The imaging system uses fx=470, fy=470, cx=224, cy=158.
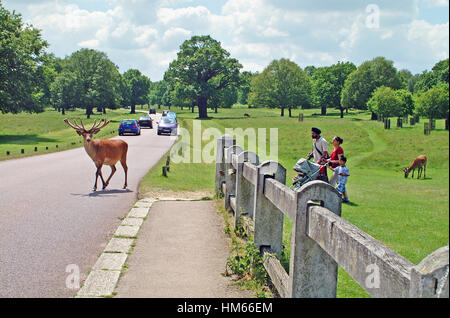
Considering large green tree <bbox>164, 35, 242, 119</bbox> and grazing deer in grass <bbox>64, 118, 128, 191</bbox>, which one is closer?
grazing deer in grass <bbox>64, 118, 128, 191</bbox>

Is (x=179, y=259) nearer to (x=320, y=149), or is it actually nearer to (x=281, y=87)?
(x=320, y=149)

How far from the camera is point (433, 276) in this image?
5.88ft

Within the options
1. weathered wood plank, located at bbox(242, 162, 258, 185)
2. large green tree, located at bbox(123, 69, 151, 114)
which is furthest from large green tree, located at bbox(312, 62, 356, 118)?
weathered wood plank, located at bbox(242, 162, 258, 185)

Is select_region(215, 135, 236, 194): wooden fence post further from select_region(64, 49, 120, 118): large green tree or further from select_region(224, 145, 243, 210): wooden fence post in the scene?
select_region(64, 49, 120, 118): large green tree

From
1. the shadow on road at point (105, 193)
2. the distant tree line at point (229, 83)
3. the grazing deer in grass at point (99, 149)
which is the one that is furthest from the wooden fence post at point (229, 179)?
the distant tree line at point (229, 83)

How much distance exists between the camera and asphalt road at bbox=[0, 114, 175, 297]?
560cm

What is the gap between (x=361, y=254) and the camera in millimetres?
2529

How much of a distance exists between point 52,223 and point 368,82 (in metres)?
87.1

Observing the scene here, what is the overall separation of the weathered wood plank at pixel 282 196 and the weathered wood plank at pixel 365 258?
23.0 inches

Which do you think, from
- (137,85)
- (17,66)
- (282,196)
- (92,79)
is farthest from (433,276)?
(137,85)

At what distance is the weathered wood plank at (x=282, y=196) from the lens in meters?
3.89

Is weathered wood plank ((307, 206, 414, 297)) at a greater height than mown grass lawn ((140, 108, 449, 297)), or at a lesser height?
greater

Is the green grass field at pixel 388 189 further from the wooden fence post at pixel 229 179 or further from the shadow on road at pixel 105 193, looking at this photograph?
the wooden fence post at pixel 229 179

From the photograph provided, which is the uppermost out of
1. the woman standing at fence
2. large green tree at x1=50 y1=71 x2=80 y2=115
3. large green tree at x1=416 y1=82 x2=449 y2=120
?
large green tree at x1=50 y1=71 x2=80 y2=115
